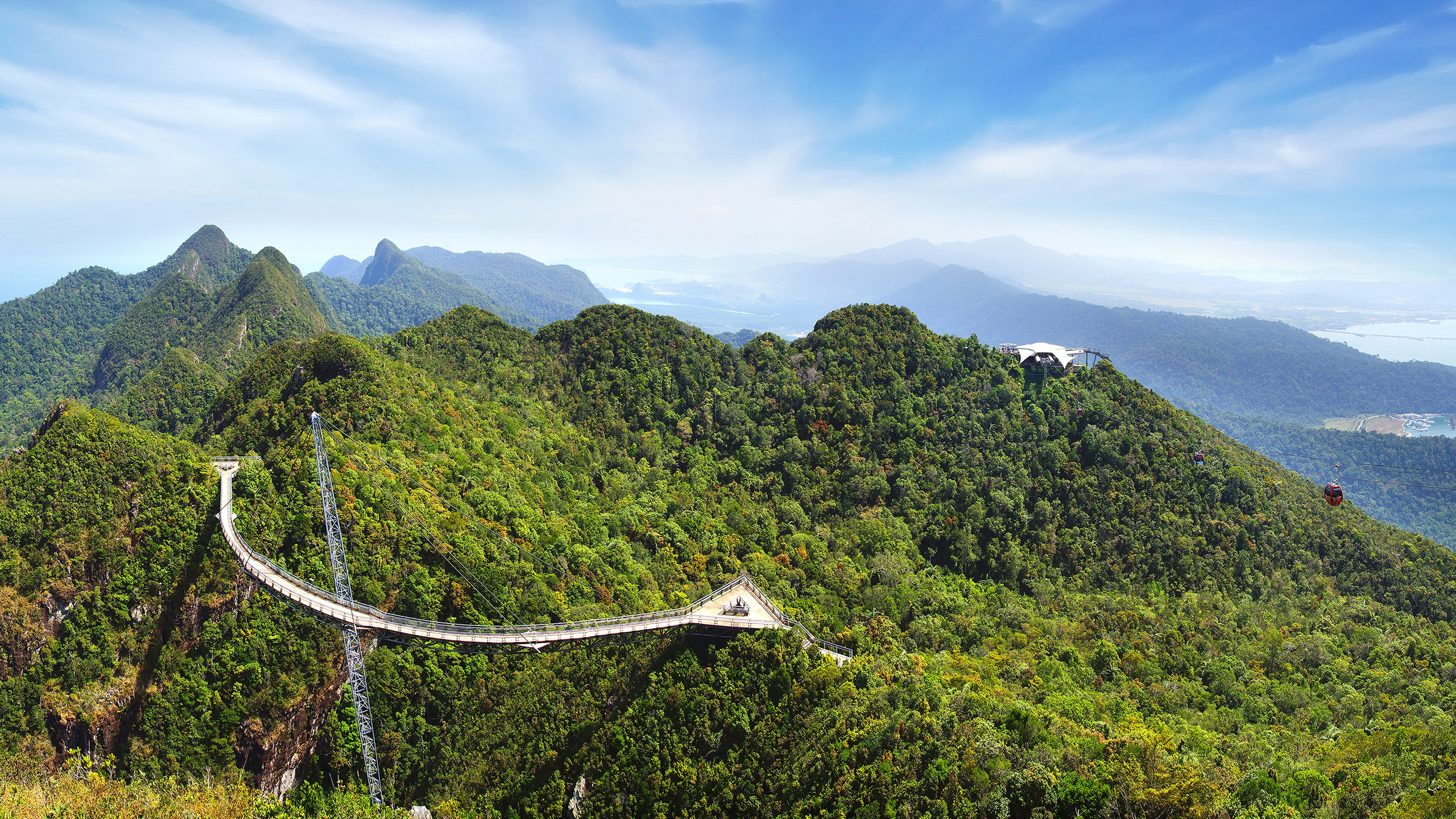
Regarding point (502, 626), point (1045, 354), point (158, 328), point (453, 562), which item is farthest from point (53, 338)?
point (1045, 354)

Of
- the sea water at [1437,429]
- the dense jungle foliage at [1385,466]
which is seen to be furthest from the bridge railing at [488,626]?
the sea water at [1437,429]

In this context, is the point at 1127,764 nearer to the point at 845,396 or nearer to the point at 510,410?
the point at 845,396

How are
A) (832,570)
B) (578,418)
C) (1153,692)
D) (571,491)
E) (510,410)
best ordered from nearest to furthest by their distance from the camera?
(1153,692) → (832,570) → (571,491) → (510,410) → (578,418)

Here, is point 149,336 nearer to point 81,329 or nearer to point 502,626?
point 81,329

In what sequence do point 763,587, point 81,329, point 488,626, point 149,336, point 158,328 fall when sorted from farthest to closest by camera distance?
point 81,329 → point 158,328 → point 149,336 → point 763,587 → point 488,626

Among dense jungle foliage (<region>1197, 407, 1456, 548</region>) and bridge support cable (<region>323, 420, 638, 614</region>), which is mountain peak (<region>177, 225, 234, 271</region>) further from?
dense jungle foliage (<region>1197, 407, 1456, 548</region>)

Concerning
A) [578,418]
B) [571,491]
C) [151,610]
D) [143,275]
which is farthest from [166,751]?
[143,275]
